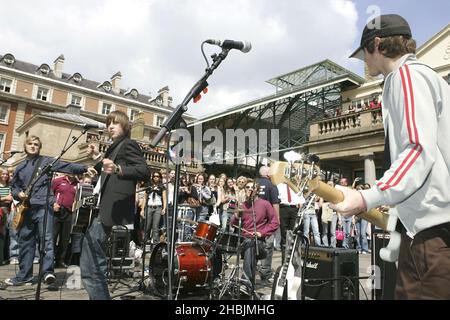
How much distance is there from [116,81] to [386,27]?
58720 millimetres

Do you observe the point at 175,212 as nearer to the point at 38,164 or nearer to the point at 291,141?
the point at 38,164

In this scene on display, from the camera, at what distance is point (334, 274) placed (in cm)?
421

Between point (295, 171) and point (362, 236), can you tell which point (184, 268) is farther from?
point (362, 236)

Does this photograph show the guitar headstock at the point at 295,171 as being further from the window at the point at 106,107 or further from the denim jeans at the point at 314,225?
the window at the point at 106,107

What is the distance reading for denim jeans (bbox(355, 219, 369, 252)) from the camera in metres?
10.2

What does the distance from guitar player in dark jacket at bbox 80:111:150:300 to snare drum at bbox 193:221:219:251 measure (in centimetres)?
225

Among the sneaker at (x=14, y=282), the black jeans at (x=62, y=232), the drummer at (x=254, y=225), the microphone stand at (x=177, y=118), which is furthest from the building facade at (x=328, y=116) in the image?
the sneaker at (x=14, y=282)

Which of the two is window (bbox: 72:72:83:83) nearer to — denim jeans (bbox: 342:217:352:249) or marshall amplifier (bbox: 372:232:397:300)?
denim jeans (bbox: 342:217:352:249)

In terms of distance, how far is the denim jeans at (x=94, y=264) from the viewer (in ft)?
10.8

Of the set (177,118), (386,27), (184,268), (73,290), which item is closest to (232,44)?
(177,118)

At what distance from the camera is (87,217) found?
479 cm

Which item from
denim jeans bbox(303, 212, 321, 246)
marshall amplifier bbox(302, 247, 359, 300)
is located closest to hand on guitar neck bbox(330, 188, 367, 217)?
marshall amplifier bbox(302, 247, 359, 300)
